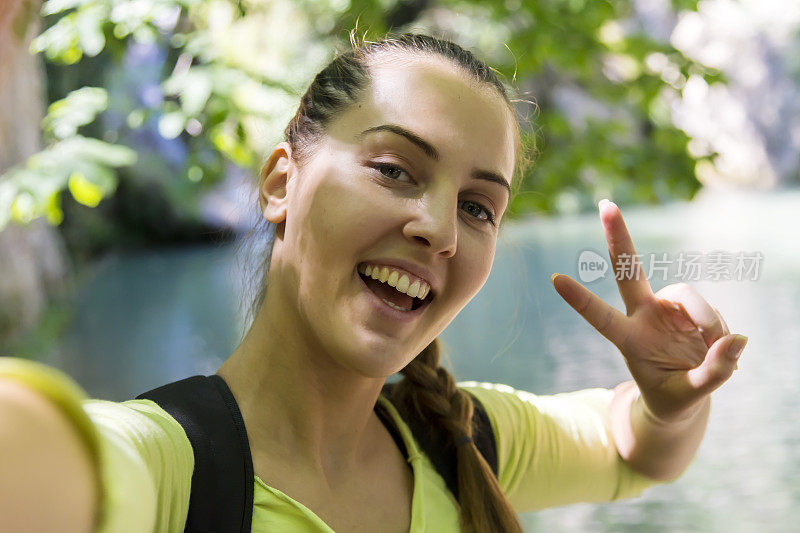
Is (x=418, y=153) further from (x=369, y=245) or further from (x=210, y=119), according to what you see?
(x=210, y=119)

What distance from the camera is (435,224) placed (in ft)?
2.69

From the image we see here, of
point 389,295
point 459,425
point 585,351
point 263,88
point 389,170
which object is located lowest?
point 459,425

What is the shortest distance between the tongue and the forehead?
0.16 meters

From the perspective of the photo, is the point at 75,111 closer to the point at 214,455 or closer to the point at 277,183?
the point at 277,183

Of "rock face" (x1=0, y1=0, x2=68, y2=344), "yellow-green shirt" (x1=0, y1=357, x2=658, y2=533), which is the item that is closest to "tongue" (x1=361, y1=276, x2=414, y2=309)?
"yellow-green shirt" (x1=0, y1=357, x2=658, y2=533)

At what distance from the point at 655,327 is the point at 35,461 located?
2.50 ft

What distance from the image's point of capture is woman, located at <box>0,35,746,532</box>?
2.68 feet

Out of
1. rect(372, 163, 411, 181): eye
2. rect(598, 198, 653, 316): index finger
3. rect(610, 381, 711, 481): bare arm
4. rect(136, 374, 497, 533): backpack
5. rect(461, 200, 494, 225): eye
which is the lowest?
rect(136, 374, 497, 533): backpack

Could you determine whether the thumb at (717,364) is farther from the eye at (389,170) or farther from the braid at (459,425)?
the eye at (389,170)

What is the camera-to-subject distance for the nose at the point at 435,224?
82 centimetres

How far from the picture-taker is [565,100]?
11008mm

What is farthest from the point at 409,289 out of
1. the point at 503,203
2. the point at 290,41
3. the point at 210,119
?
the point at 290,41
